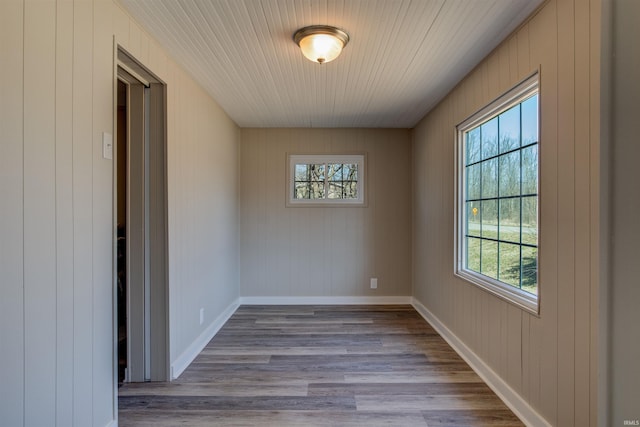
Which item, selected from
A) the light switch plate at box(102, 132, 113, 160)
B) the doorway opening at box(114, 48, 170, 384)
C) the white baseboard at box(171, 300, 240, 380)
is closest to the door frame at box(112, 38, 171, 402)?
the doorway opening at box(114, 48, 170, 384)

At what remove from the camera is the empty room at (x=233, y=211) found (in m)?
1.16

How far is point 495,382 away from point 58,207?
279 cm

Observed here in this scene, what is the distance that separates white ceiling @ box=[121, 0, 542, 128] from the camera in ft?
5.72

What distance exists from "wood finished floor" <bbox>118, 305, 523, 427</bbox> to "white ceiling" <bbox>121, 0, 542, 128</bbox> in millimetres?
2403

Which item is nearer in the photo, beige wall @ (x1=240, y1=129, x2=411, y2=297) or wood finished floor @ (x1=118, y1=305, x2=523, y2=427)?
wood finished floor @ (x1=118, y1=305, x2=523, y2=427)

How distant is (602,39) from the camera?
53cm

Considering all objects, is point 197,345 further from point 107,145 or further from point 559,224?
point 559,224

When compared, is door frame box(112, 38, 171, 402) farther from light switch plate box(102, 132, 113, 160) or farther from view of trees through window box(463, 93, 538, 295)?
view of trees through window box(463, 93, 538, 295)

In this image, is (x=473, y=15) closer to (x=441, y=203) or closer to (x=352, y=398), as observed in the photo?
(x=441, y=203)

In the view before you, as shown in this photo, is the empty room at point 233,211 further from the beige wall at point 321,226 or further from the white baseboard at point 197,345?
the beige wall at point 321,226

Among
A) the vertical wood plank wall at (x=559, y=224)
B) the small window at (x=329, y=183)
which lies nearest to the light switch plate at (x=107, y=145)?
the vertical wood plank wall at (x=559, y=224)

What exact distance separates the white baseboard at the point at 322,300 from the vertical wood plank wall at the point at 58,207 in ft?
8.34

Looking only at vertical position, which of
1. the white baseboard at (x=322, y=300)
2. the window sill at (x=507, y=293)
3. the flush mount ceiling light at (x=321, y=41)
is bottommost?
the white baseboard at (x=322, y=300)

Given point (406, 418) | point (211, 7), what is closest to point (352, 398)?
point (406, 418)
